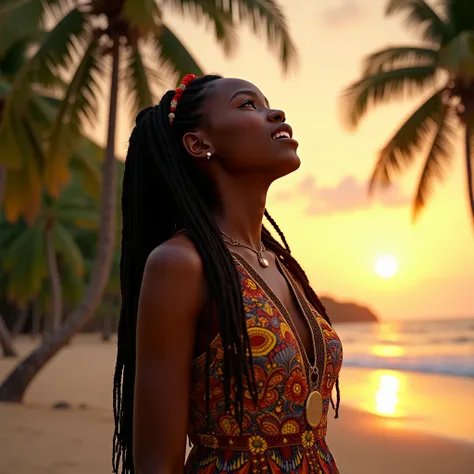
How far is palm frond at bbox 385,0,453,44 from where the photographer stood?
52.0 ft

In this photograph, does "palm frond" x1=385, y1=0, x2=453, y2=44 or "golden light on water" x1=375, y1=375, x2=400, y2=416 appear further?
"palm frond" x1=385, y1=0, x2=453, y2=44

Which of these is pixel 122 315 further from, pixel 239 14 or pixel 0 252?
pixel 0 252

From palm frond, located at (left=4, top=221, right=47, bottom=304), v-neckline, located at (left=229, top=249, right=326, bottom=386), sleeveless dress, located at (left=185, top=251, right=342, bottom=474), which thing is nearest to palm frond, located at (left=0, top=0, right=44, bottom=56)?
v-neckline, located at (left=229, top=249, right=326, bottom=386)

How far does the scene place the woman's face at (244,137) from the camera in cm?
181

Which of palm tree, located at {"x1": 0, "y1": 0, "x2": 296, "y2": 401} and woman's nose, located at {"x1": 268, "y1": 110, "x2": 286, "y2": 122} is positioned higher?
palm tree, located at {"x1": 0, "y1": 0, "x2": 296, "y2": 401}

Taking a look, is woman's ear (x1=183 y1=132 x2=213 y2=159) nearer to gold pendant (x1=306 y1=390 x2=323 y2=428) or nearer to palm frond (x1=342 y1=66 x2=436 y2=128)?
gold pendant (x1=306 y1=390 x2=323 y2=428)

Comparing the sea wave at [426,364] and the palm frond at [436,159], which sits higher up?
the palm frond at [436,159]

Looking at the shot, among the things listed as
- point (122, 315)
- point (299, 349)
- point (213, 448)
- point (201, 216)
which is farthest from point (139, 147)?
point (213, 448)

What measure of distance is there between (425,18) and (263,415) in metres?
15.9

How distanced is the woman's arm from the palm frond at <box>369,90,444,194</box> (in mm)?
14628

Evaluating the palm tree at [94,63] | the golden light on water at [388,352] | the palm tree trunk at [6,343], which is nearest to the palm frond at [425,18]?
the palm tree at [94,63]

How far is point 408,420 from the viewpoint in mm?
10820

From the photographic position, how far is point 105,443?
7.89 metres

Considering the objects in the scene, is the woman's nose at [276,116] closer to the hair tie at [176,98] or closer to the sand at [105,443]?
the hair tie at [176,98]
